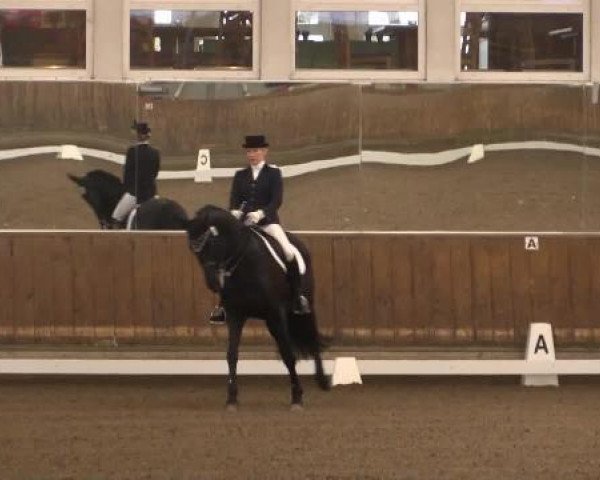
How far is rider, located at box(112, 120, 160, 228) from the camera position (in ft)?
53.0

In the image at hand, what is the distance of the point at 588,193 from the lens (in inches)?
645

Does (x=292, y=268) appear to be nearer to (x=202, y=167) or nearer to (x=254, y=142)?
(x=254, y=142)

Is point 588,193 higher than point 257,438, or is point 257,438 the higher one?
point 588,193

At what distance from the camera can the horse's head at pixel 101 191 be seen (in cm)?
1614

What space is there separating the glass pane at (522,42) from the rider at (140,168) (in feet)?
11.3

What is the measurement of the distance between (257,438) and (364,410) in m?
2.14

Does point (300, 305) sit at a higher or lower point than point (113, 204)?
lower

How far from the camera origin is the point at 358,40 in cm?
1667

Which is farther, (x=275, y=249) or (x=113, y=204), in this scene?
(x=113, y=204)

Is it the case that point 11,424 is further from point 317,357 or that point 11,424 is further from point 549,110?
point 549,110

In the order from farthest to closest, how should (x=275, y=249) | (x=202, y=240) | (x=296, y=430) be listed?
(x=275, y=249) → (x=202, y=240) → (x=296, y=430)

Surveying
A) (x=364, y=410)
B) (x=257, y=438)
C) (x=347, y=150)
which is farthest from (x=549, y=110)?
(x=257, y=438)

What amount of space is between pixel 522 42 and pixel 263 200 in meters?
4.02

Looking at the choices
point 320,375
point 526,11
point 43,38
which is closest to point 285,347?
point 320,375
